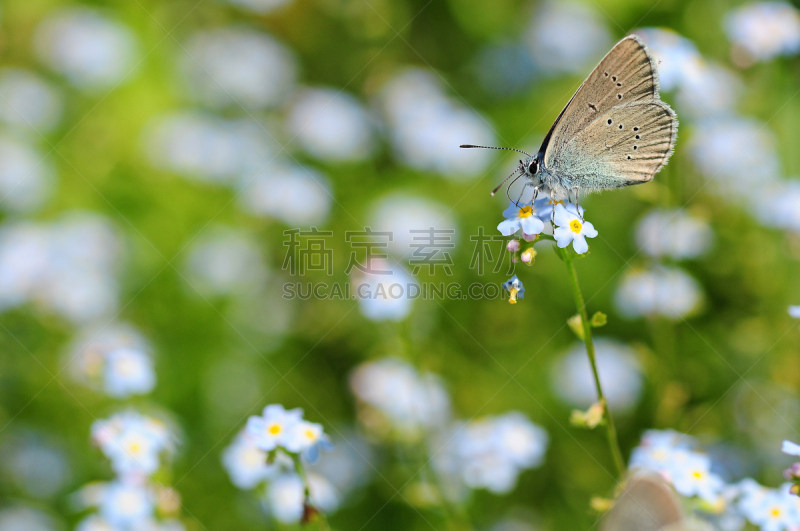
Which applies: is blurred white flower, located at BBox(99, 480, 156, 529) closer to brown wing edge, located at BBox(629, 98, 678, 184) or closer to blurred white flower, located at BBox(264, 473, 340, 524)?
blurred white flower, located at BBox(264, 473, 340, 524)

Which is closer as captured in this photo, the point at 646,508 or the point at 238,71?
the point at 646,508

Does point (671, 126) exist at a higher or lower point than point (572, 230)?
higher

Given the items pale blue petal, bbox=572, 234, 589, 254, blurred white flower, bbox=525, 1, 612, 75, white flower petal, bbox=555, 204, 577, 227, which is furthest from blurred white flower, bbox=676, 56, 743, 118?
pale blue petal, bbox=572, 234, 589, 254

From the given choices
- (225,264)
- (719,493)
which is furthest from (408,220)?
(719,493)

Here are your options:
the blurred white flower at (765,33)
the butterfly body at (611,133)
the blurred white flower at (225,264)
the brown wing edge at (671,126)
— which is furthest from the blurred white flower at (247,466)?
the blurred white flower at (765,33)

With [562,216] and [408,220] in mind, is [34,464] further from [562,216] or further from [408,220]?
[562,216]
